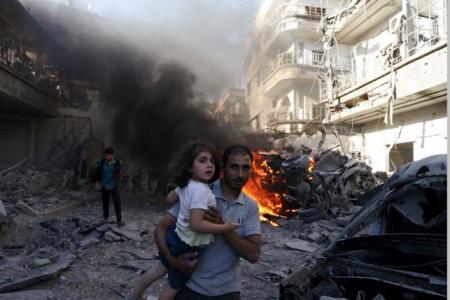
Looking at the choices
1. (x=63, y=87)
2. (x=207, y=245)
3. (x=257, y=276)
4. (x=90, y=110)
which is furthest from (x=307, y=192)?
(x=63, y=87)

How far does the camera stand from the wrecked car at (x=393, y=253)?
97.3 inches

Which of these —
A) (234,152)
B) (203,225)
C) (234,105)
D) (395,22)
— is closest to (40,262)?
(203,225)

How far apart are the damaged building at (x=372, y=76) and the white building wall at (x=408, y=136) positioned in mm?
40

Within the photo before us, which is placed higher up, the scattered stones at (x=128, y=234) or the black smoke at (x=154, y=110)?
the black smoke at (x=154, y=110)

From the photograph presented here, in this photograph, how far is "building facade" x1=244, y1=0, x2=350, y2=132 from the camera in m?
23.4

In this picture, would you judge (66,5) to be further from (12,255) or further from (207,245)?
(207,245)

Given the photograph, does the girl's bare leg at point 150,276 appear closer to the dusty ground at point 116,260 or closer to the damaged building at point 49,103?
the dusty ground at point 116,260

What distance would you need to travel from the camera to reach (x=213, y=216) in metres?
1.66

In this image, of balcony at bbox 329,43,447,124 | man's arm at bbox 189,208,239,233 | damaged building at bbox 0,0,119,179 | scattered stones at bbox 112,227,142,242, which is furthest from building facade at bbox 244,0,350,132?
man's arm at bbox 189,208,239,233

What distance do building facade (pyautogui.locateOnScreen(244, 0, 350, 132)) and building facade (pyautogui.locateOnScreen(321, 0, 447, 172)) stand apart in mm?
4998

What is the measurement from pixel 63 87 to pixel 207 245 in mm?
19327

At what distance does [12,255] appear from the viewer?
5402 millimetres

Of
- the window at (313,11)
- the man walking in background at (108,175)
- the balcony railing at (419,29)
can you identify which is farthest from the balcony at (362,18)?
the man walking in background at (108,175)

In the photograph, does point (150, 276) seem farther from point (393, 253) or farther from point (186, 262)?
point (393, 253)
